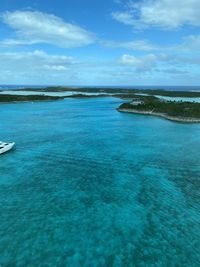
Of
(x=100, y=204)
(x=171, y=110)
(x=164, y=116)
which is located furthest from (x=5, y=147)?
(x=171, y=110)

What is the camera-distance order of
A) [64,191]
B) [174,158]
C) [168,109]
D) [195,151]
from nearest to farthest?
[64,191] < [174,158] < [195,151] < [168,109]

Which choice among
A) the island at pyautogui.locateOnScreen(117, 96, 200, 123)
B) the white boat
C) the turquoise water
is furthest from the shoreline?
the white boat

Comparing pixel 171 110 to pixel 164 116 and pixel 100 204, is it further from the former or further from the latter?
pixel 100 204

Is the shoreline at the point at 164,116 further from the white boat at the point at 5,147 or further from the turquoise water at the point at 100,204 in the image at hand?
the white boat at the point at 5,147

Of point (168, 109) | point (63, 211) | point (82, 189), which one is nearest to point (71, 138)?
point (82, 189)

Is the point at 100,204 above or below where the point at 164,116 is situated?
below

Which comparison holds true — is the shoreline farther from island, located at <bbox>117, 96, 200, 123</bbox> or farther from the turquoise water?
the turquoise water

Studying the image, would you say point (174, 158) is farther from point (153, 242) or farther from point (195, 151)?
point (153, 242)

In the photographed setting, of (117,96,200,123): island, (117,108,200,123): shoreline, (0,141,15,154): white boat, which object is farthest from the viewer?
(117,96,200,123): island
